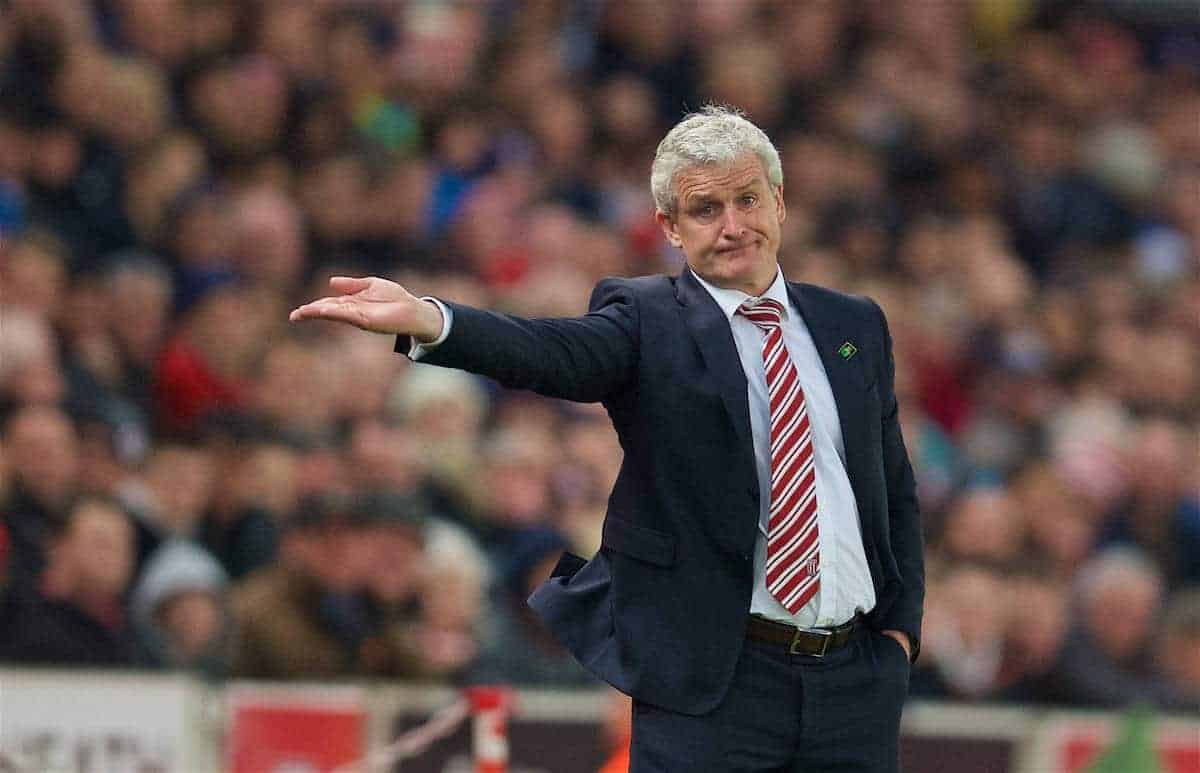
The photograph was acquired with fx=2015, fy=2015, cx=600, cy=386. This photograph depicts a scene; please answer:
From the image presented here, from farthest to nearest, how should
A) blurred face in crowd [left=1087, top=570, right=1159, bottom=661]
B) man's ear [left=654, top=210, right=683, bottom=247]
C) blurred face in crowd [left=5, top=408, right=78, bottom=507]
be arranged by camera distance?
1. blurred face in crowd [left=1087, top=570, right=1159, bottom=661]
2. blurred face in crowd [left=5, top=408, right=78, bottom=507]
3. man's ear [left=654, top=210, right=683, bottom=247]

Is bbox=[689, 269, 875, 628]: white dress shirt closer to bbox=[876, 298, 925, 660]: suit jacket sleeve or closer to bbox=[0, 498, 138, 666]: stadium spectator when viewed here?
bbox=[876, 298, 925, 660]: suit jacket sleeve

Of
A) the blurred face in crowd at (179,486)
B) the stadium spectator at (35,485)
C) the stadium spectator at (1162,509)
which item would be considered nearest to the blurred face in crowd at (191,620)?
the blurred face in crowd at (179,486)

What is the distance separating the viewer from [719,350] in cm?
388

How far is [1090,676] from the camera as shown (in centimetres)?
832

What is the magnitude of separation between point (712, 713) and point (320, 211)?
224 inches

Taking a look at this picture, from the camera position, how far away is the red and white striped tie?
12.6ft

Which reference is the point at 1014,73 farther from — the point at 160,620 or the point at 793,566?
the point at 793,566

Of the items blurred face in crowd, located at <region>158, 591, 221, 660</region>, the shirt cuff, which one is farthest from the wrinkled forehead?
blurred face in crowd, located at <region>158, 591, 221, 660</region>

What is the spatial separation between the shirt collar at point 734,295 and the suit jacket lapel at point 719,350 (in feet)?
0.04

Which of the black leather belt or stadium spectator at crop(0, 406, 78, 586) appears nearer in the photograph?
the black leather belt

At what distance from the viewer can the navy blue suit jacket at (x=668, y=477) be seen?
12.4 feet

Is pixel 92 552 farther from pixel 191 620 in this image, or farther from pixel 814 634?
pixel 814 634

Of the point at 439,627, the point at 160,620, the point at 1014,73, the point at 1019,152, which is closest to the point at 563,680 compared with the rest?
the point at 439,627

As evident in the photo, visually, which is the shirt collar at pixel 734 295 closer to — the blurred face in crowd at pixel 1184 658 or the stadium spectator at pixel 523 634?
the stadium spectator at pixel 523 634
